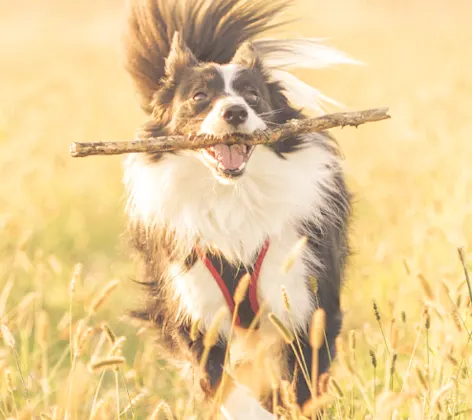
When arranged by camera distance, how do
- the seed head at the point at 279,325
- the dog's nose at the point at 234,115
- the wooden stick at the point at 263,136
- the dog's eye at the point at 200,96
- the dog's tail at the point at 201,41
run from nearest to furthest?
the seed head at the point at 279,325 → the wooden stick at the point at 263,136 → the dog's nose at the point at 234,115 → the dog's eye at the point at 200,96 → the dog's tail at the point at 201,41

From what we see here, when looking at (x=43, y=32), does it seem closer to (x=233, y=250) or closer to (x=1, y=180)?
(x=1, y=180)

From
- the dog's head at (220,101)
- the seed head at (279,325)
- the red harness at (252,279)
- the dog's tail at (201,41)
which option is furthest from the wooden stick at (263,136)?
the seed head at (279,325)

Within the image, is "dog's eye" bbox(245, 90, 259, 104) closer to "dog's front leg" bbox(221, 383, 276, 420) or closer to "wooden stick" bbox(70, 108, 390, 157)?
"wooden stick" bbox(70, 108, 390, 157)

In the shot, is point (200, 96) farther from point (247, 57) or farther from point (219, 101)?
point (247, 57)

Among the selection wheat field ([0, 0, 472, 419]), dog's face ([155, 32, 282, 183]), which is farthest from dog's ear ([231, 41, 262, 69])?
wheat field ([0, 0, 472, 419])

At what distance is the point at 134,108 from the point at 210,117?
756 cm

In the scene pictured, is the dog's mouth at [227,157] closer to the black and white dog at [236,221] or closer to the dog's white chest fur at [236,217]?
the black and white dog at [236,221]

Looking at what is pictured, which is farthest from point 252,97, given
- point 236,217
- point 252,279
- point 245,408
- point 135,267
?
point 135,267

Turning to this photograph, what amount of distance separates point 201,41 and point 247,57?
0.44 m

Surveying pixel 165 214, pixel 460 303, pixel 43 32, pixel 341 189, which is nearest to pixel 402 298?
pixel 341 189

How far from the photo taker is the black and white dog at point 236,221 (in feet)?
13.0

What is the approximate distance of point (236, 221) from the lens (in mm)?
4039

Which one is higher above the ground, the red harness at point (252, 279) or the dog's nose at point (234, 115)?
the dog's nose at point (234, 115)

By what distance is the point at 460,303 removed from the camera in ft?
9.64
